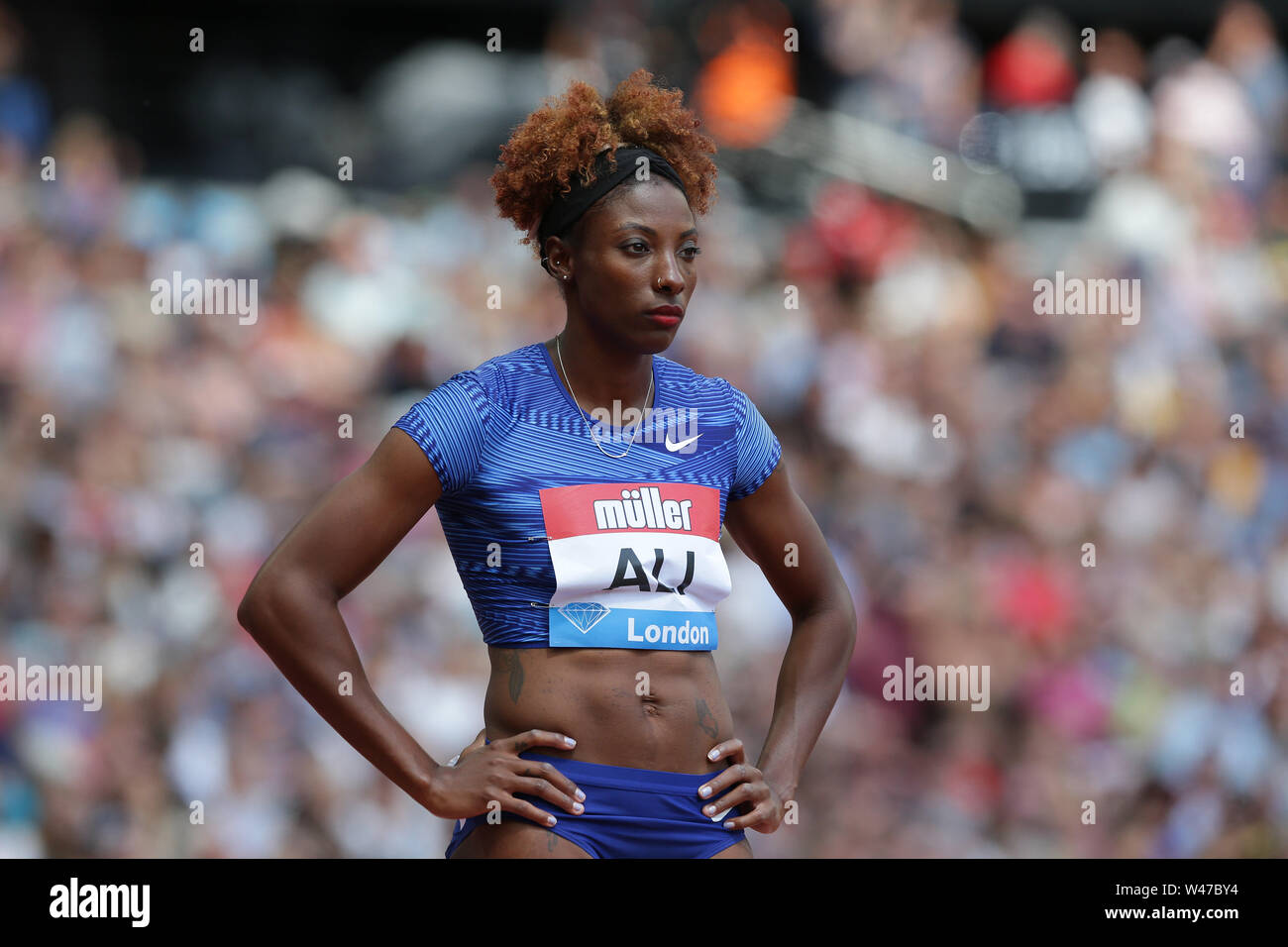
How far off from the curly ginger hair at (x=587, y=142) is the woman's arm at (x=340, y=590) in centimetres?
65

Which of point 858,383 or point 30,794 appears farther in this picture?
point 858,383

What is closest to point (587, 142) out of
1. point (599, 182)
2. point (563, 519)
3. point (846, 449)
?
point (599, 182)

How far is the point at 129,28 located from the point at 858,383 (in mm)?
4500

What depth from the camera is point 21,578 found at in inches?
254

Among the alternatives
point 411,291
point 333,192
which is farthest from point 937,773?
point 333,192

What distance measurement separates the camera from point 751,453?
319 cm

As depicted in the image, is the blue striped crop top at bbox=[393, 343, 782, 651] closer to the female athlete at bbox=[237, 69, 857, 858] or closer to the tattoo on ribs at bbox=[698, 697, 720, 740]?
the female athlete at bbox=[237, 69, 857, 858]

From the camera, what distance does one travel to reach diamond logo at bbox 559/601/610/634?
9.42 feet

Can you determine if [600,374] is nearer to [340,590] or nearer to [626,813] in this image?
[340,590]

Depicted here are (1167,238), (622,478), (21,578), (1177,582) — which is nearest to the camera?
(622,478)

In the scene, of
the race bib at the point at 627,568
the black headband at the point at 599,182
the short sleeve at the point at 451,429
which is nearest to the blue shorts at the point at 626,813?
the race bib at the point at 627,568

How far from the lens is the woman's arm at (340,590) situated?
280cm

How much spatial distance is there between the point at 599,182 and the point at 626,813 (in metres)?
1.23

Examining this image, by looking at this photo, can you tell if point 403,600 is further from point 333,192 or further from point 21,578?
point 333,192
